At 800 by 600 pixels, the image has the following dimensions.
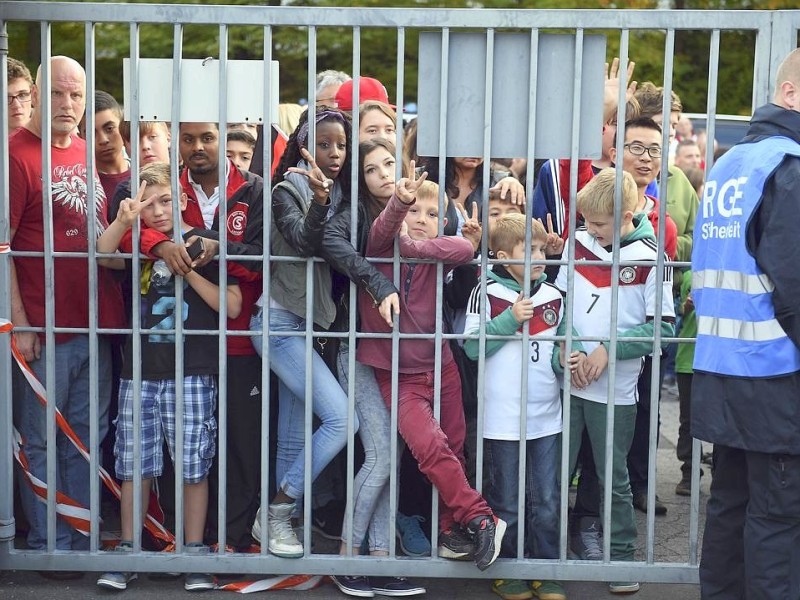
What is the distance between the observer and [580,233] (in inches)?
191

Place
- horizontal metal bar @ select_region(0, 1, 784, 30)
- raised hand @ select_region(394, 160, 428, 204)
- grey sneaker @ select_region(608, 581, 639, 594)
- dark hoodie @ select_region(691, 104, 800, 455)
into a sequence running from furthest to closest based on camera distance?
grey sneaker @ select_region(608, 581, 639, 594) → horizontal metal bar @ select_region(0, 1, 784, 30) → raised hand @ select_region(394, 160, 428, 204) → dark hoodie @ select_region(691, 104, 800, 455)

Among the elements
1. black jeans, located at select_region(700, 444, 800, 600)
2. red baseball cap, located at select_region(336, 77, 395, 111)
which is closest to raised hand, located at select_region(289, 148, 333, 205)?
red baseball cap, located at select_region(336, 77, 395, 111)

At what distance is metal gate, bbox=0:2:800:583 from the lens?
4461 mm

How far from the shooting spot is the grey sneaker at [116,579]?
4770mm

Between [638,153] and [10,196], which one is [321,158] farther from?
[638,153]

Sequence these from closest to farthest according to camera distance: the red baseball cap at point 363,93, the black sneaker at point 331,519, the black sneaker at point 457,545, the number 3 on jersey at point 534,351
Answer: the black sneaker at point 457,545 < the number 3 on jersey at point 534,351 < the red baseball cap at point 363,93 < the black sneaker at point 331,519

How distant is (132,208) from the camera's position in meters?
4.55

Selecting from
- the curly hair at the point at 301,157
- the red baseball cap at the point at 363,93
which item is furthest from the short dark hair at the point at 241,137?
the curly hair at the point at 301,157

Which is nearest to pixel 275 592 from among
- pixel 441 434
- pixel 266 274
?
pixel 441 434

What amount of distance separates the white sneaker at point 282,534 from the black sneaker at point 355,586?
23 cm

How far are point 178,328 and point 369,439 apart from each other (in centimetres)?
89

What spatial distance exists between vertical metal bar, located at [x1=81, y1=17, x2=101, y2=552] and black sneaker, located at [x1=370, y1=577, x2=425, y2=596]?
1.17 metres

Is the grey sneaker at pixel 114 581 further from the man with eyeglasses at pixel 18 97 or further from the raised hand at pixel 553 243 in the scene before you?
the raised hand at pixel 553 243

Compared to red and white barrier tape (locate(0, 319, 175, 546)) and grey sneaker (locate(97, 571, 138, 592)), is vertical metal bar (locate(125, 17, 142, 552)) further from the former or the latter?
red and white barrier tape (locate(0, 319, 175, 546))
